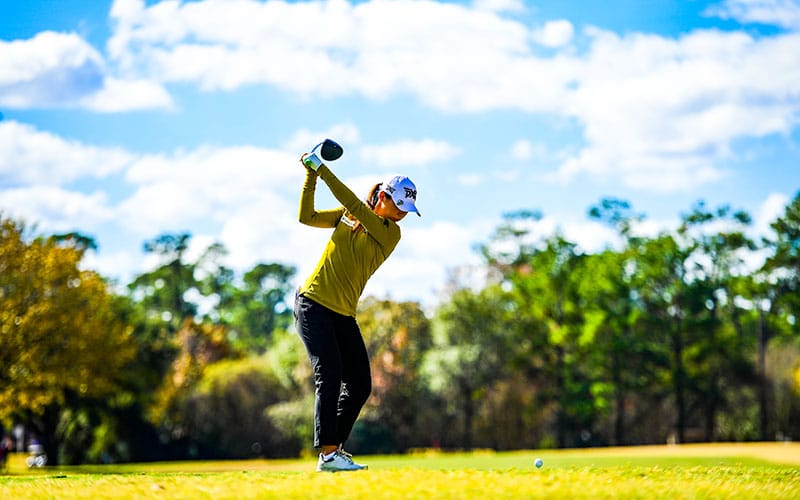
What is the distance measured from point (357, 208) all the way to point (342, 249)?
473 mm

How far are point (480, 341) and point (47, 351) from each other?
24027 millimetres

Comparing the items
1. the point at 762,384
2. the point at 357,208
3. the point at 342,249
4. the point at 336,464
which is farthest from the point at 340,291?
the point at 762,384

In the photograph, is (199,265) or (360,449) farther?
(199,265)

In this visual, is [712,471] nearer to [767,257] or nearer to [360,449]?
[360,449]

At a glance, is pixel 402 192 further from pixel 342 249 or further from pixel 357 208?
pixel 342 249

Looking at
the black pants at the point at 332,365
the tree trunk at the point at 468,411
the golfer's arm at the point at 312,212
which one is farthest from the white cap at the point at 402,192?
the tree trunk at the point at 468,411

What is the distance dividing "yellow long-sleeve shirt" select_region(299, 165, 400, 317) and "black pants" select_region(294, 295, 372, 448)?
127 millimetres

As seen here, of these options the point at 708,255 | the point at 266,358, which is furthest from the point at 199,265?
the point at 708,255

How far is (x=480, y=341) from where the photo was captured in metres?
54.4

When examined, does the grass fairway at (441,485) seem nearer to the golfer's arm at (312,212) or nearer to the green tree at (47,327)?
the golfer's arm at (312,212)

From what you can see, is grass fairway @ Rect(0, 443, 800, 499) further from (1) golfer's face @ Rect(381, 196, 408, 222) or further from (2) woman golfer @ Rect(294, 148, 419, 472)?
(1) golfer's face @ Rect(381, 196, 408, 222)

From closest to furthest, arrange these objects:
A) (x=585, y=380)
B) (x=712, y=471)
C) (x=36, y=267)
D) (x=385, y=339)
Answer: (x=712, y=471) < (x=36, y=267) < (x=385, y=339) < (x=585, y=380)

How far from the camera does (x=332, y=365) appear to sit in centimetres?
946

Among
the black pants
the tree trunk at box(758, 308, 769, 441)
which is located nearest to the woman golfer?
the black pants
